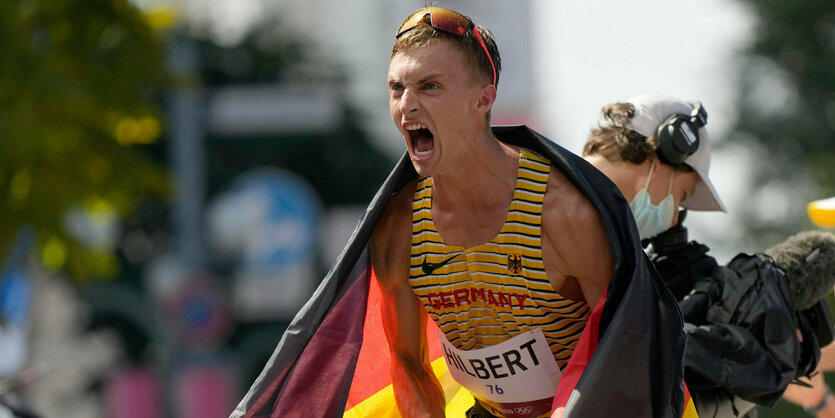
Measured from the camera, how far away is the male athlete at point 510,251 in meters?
3.87

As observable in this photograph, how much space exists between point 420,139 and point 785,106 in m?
38.7

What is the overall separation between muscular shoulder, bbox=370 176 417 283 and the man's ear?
15.7 inches

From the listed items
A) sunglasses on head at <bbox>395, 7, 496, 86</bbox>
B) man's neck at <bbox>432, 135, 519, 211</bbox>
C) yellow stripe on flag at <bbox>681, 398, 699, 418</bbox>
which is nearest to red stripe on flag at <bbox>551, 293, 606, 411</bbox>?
man's neck at <bbox>432, 135, 519, 211</bbox>

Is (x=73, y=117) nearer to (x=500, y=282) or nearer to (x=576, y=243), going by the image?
(x=500, y=282)

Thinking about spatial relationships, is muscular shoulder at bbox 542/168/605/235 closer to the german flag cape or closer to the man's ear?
the german flag cape

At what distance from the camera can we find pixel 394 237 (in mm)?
4273

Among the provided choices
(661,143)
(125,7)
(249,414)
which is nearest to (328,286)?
(249,414)

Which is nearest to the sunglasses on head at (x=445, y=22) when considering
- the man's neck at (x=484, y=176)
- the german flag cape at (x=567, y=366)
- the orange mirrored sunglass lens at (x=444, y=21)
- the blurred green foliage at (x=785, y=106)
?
the orange mirrored sunglass lens at (x=444, y=21)

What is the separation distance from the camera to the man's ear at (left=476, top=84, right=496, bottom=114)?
400 cm

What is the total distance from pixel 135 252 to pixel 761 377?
78.3 feet

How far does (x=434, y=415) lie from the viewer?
4.40 m

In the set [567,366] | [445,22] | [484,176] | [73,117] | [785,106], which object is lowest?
[785,106]

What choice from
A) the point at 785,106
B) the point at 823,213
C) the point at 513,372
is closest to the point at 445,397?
the point at 513,372

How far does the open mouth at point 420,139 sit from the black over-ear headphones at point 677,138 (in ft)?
4.28
